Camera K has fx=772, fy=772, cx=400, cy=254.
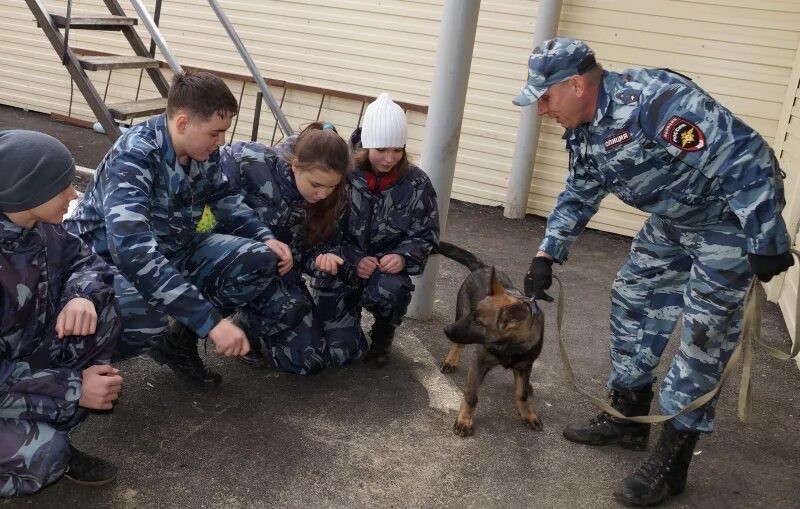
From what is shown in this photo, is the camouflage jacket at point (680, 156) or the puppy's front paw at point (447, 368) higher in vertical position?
the camouflage jacket at point (680, 156)

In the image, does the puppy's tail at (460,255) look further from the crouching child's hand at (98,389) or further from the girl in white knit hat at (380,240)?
the crouching child's hand at (98,389)

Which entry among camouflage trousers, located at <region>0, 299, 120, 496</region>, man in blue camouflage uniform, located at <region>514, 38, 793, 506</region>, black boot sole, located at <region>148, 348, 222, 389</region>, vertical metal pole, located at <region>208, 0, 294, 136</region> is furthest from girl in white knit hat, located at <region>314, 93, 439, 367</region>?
vertical metal pole, located at <region>208, 0, 294, 136</region>

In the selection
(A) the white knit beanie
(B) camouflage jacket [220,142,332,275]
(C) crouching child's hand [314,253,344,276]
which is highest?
(A) the white knit beanie

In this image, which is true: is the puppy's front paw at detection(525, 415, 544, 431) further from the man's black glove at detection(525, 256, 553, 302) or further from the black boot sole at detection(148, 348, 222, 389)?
the black boot sole at detection(148, 348, 222, 389)

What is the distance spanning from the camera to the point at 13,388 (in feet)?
8.33

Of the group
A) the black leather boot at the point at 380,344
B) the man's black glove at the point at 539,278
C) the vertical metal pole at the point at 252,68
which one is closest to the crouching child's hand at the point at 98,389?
the black leather boot at the point at 380,344

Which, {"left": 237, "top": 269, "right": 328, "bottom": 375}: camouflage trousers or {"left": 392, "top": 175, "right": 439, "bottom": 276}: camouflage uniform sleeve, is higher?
{"left": 392, "top": 175, "right": 439, "bottom": 276}: camouflage uniform sleeve

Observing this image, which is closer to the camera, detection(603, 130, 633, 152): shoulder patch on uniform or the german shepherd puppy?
detection(603, 130, 633, 152): shoulder patch on uniform

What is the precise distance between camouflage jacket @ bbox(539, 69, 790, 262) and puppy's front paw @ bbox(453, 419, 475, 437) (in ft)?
4.10

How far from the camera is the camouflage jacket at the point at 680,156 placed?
280 cm

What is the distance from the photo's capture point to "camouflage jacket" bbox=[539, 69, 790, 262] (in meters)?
2.80

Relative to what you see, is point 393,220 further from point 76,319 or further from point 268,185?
point 76,319

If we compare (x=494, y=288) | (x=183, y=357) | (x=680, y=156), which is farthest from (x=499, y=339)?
(x=183, y=357)

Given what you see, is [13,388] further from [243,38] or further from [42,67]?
[42,67]
